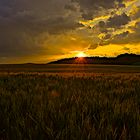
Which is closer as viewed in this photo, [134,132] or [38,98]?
[134,132]

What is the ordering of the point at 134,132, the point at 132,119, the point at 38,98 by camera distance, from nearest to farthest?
the point at 134,132 → the point at 132,119 → the point at 38,98

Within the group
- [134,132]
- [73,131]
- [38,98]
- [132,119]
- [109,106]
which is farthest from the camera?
[38,98]

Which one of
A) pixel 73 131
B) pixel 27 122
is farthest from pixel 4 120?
pixel 73 131

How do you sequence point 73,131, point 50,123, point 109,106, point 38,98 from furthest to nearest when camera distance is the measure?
point 38,98 < point 109,106 < point 50,123 < point 73,131

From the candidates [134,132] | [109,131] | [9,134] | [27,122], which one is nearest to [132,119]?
[134,132]

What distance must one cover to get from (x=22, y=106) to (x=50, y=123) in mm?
1266

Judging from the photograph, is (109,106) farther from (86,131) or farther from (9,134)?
(9,134)

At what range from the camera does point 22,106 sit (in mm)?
3775

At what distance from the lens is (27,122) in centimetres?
274

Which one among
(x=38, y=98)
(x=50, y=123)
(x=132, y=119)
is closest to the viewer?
(x=50, y=123)

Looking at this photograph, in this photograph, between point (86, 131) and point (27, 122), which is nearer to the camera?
point (86, 131)

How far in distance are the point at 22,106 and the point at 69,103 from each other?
0.71 meters

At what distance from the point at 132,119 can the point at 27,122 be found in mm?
1197

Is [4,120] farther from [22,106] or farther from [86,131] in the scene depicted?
[86,131]
